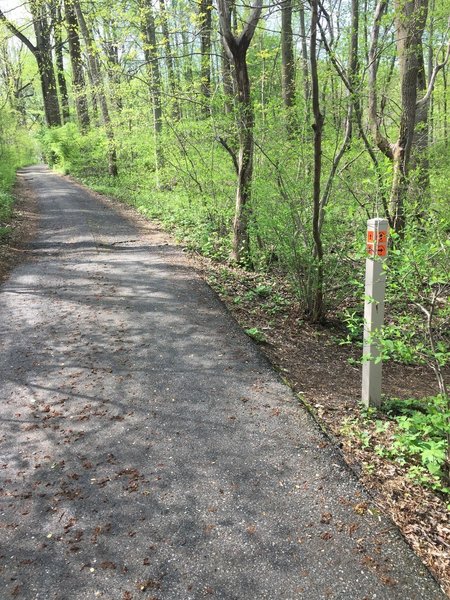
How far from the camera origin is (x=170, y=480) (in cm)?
308

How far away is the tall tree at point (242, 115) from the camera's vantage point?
21.8 feet

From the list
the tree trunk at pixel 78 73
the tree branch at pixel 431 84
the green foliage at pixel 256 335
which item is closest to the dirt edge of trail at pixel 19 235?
the green foliage at pixel 256 335

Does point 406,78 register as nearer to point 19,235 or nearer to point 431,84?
point 431,84

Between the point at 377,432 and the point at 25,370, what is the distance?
352 cm

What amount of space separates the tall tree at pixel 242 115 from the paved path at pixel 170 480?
9.33 feet

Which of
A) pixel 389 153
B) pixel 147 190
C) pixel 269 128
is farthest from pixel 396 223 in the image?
pixel 147 190

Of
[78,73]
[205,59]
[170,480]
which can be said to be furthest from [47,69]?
[170,480]

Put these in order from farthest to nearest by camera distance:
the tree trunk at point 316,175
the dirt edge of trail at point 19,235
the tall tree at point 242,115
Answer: the dirt edge of trail at point 19,235 < the tall tree at point 242,115 < the tree trunk at point 316,175

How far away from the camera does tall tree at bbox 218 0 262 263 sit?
665 cm

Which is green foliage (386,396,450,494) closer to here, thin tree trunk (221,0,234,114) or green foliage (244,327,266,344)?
green foliage (244,327,266,344)

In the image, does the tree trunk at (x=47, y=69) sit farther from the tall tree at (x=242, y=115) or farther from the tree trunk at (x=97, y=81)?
the tall tree at (x=242, y=115)

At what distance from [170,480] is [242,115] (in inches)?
231

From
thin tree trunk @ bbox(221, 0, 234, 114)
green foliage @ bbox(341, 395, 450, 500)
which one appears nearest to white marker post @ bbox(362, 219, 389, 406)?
green foliage @ bbox(341, 395, 450, 500)

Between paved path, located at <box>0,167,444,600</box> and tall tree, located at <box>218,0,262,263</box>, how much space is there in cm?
284
